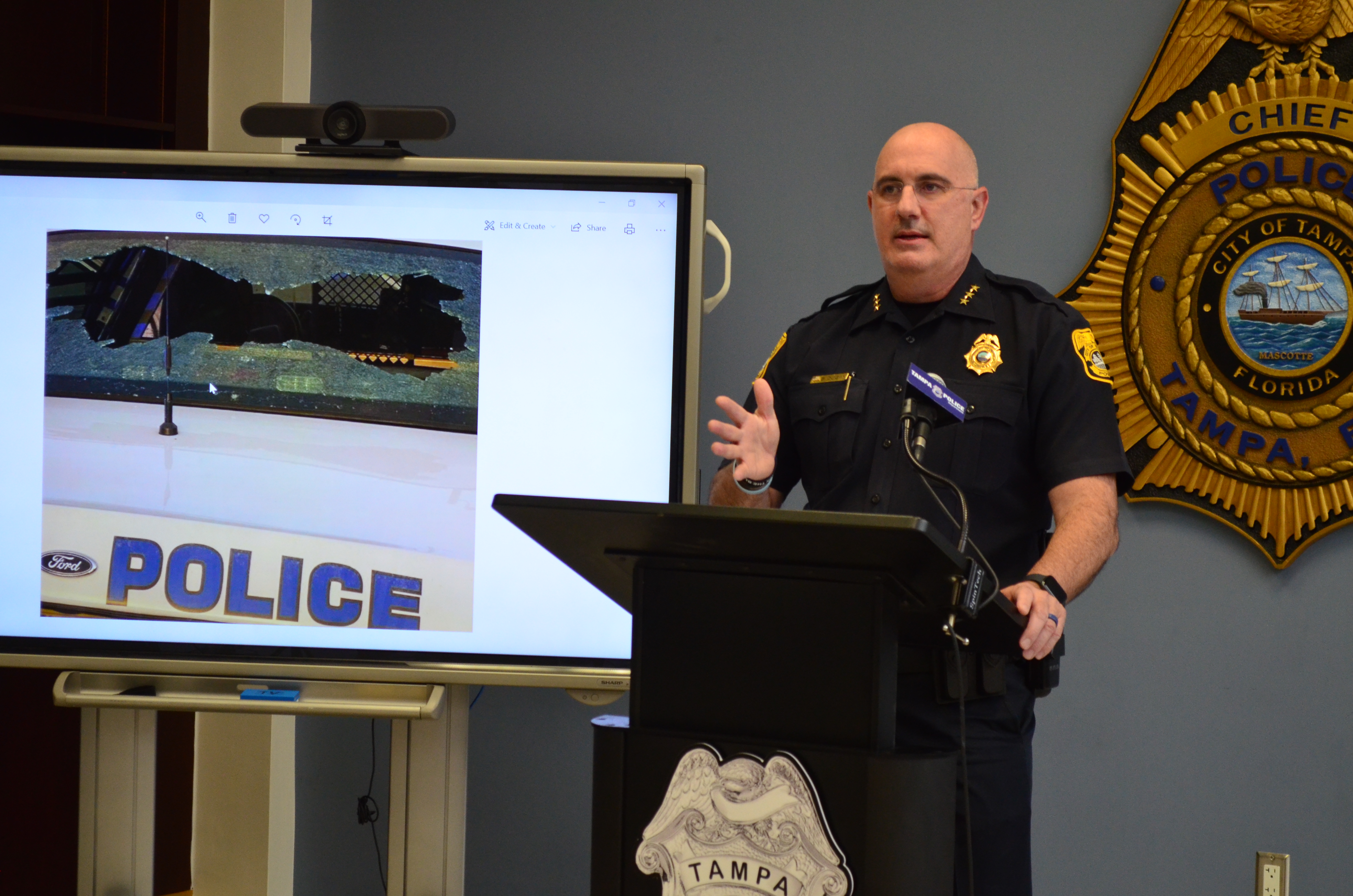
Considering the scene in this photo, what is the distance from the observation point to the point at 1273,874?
2.44 meters

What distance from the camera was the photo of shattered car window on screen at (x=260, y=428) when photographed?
2.04 metres

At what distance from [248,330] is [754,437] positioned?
995 millimetres

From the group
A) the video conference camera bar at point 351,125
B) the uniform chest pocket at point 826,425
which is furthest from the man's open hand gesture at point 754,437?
the video conference camera bar at point 351,125

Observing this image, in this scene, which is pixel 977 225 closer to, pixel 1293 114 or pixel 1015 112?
pixel 1015 112

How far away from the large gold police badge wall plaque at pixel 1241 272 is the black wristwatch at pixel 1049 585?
1217 mm

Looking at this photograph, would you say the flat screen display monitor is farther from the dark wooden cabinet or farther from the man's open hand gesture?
the dark wooden cabinet

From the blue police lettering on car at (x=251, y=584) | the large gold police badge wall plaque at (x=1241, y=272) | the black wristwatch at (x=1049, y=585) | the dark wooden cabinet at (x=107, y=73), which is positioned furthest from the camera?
the dark wooden cabinet at (x=107, y=73)

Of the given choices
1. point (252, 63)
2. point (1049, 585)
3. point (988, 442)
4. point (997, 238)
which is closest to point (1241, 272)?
point (997, 238)

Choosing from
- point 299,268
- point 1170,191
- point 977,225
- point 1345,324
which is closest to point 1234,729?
point 1345,324

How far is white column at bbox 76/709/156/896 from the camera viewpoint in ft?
6.90

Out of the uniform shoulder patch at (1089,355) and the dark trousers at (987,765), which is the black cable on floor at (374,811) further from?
the uniform shoulder patch at (1089,355)

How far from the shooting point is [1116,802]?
2.56 meters

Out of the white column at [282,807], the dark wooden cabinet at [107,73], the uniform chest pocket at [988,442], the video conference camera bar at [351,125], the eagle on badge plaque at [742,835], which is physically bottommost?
the white column at [282,807]

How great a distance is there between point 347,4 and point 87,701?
1.72 metres
